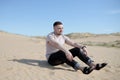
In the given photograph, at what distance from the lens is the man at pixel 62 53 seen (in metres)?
6.84

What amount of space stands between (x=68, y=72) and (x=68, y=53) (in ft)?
2.17

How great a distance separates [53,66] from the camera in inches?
299

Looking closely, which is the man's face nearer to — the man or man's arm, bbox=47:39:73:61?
the man

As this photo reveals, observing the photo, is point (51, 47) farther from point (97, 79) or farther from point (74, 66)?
point (97, 79)

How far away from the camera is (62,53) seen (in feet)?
23.0

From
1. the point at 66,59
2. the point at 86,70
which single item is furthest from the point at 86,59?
the point at 66,59

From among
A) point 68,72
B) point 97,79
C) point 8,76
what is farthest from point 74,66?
point 8,76

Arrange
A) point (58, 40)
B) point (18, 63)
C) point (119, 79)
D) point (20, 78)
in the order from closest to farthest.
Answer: point (20, 78) → point (119, 79) → point (58, 40) → point (18, 63)

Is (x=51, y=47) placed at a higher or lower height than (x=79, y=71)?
higher

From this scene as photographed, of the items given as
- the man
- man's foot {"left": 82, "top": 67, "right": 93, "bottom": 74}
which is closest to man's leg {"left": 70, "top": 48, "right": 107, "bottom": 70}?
the man

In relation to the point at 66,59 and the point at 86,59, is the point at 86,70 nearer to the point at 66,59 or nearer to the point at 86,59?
the point at 86,59

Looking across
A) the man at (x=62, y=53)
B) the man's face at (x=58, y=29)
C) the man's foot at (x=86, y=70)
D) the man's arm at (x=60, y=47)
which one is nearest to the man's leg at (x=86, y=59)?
the man at (x=62, y=53)

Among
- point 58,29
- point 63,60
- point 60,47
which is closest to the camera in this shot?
point 60,47

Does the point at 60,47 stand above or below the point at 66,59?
above
